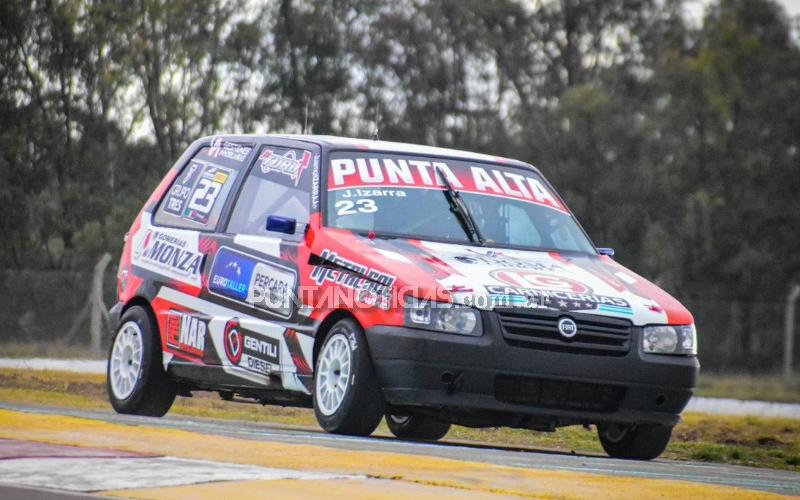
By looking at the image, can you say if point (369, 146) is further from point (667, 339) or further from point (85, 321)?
point (85, 321)

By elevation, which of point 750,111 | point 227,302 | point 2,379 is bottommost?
point 2,379

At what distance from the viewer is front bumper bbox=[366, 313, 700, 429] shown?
8.66 meters

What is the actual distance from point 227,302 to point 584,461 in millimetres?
2614

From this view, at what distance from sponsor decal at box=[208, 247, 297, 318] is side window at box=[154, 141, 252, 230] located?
476 millimetres

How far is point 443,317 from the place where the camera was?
8.66 metres

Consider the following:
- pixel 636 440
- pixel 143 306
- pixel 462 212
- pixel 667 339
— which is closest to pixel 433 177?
pixel 462 212

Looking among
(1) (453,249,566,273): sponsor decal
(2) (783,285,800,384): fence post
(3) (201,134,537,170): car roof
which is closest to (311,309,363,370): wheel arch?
(1) (453,249,566,273): sponsor decal

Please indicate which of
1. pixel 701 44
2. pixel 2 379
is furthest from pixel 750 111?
pixel 2 379

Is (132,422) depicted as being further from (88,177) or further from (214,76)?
(214,76)

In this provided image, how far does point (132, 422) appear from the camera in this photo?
880 centimetres

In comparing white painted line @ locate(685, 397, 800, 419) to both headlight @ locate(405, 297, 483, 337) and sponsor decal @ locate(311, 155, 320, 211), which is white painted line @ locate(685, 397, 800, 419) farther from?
headlight @ locate(405, 297, 483, 337)

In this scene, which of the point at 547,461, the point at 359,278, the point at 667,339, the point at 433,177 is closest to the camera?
the point at 547,461

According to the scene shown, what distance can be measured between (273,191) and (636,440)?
264 cm

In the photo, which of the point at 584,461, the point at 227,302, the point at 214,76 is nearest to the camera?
the point at 584,461
